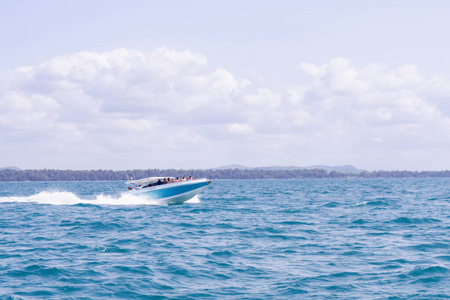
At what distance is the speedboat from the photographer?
139 ft

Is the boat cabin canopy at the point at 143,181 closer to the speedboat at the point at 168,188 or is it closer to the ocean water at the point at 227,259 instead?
the speedboat at the point at 168,188

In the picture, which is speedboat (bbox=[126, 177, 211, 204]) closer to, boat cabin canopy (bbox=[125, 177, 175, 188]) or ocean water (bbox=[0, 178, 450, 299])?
boat cabin canopy (bbox=[125, 177, 175, 188])

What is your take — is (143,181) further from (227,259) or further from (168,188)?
(227,259)

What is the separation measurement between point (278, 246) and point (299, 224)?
27.4ft

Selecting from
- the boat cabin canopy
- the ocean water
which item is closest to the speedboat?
the boat cabin canopy

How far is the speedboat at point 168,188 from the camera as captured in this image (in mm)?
42344

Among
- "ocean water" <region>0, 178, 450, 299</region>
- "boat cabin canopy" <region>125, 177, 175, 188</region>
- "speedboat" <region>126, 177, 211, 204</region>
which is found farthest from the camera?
"boat cabin canopy" <region>125, 177, 175, 188</region>

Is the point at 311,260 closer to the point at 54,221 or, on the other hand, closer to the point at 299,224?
the point at 299,224

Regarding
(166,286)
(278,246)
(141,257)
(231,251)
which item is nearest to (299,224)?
(278,246)

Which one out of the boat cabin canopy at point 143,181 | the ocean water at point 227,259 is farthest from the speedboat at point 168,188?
the ocean water at point 227,259

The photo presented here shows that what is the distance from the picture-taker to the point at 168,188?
42.3 meters

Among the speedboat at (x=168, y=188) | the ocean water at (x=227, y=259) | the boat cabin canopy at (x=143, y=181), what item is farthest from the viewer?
the boat cabin canopy at (x=143, y=181)

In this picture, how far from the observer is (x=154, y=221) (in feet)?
102

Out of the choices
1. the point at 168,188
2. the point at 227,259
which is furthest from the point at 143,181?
the point at 227,259
